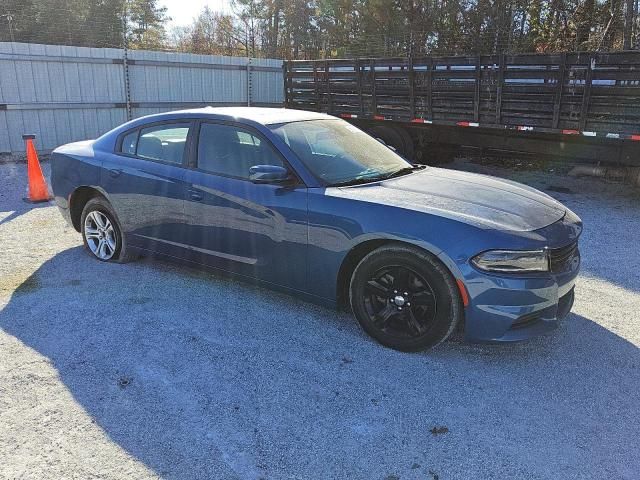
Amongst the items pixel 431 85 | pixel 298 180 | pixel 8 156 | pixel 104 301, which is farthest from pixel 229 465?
pixel 8 156

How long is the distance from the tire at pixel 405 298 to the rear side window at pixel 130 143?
2.51 m

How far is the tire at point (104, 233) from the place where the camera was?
4.83m

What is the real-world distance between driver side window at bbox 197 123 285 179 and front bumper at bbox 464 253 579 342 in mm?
1705

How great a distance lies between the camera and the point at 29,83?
11055 millimetres

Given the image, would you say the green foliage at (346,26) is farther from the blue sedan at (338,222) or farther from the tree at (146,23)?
the blue sedan at (338,222)

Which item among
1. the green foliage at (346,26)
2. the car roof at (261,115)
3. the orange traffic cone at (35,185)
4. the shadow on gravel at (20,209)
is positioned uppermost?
the green foliage at (346,26)

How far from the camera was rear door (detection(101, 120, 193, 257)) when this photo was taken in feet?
14.1

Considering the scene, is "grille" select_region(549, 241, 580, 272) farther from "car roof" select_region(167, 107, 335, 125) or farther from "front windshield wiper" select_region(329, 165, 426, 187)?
"car roof" select_region(167, 107, 335, 125)

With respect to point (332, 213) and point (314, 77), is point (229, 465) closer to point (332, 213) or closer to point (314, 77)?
point (332, 213)

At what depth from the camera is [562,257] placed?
3252mm

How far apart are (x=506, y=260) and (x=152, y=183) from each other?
2.94 metres

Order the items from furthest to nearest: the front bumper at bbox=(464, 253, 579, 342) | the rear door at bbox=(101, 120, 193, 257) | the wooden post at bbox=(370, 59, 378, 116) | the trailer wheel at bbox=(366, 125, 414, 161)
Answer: the trailer wheel at bbox=(366, 125, 414, 161) < the wooden post at bbox=(370, 59, 378, 116) < the rear door at bbox=(101, 120, 193, 257) < the front bumper at bbox=(464, 253, 579, 342)

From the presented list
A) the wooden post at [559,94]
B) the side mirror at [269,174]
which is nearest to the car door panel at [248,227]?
the side mirror at [269,174]

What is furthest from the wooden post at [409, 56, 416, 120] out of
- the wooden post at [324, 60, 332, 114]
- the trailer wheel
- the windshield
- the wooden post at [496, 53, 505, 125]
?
the windshield
